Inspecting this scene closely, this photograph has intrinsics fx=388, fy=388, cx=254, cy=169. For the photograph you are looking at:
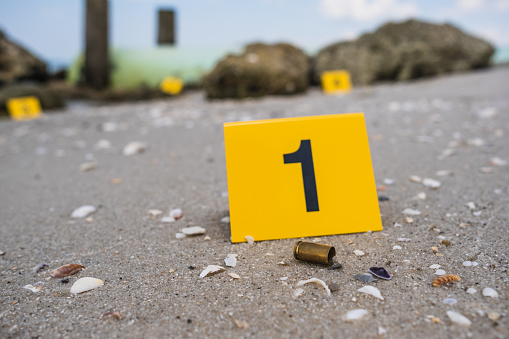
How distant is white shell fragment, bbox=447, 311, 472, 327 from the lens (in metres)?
1.09

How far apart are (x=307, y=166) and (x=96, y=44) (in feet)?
24.4

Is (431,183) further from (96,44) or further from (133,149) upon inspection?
(96,44)

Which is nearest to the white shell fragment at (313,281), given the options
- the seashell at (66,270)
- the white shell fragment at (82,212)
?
the seashell at (66,270)

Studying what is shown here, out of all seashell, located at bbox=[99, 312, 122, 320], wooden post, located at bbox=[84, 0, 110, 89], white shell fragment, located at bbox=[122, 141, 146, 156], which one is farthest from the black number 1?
wooden post, located at bbox=[84, 0, 110, 89]

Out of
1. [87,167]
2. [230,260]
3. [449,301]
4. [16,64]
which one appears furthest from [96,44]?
[449,301]

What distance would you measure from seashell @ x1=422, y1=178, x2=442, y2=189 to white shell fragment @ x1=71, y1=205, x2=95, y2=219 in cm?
194

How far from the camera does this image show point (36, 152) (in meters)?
3.96

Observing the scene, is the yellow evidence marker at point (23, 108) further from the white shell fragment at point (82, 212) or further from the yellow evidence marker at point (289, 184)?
the yellow evidence marker at point (289, 184)

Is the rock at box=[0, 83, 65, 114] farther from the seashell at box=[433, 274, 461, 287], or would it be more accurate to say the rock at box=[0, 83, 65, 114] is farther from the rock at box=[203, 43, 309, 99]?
the seashell at box=[433, 274, 461, 287]

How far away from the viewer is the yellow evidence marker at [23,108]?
600 centimetres

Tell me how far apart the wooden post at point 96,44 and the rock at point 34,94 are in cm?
110

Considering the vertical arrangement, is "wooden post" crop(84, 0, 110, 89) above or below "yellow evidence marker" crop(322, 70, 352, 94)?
above

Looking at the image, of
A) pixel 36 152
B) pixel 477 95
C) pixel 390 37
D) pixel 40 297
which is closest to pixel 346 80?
pixel 390 37

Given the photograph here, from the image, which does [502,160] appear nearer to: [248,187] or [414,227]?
[414,227]
